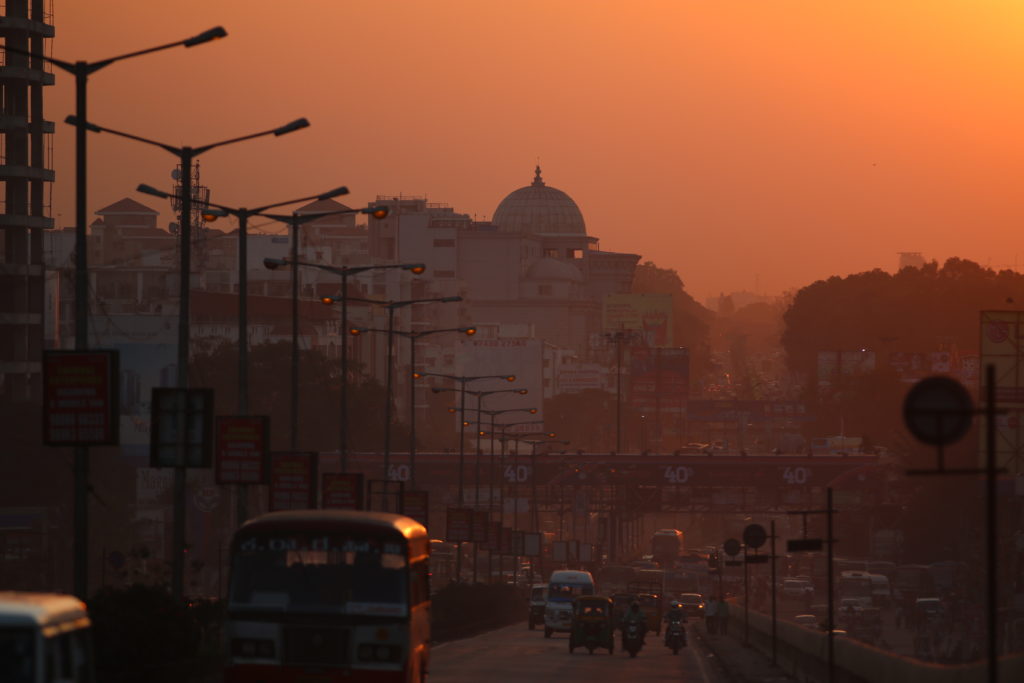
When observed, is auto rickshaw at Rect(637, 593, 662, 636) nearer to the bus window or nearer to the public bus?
the public bus

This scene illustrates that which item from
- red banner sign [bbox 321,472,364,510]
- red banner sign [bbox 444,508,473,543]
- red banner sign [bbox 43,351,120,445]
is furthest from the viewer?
red banner sign [bbox 444,508,473,543]

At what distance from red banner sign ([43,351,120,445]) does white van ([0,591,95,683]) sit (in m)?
11.2

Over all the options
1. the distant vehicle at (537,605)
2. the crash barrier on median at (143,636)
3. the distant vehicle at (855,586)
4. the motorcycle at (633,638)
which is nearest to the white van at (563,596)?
the distant vehicle at (537,605)

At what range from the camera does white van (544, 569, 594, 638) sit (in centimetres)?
6756

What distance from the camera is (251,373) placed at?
138 meters

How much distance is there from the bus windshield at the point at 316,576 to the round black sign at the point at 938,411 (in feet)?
34.7

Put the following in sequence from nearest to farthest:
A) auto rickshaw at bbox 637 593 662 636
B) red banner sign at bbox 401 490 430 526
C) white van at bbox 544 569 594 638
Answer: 1. red banner sign at bbox 401 490 430 526
2. white van at bbox 544 569 594 638
3. auto rickshaw at bbox 637 593 662 636

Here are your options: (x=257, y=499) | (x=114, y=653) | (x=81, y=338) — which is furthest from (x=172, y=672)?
(x=257, y=499)

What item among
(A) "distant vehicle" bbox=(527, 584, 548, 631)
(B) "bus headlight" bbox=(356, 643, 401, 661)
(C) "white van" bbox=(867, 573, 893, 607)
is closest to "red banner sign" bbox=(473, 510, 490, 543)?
(A) "distant vehicle" bbox=(527, 584, 548, 631)

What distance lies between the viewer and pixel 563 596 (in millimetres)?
69500

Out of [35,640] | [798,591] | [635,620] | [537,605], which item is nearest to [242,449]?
[635,620]

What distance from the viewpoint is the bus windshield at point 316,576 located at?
974 inches

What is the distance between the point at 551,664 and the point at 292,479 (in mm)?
8219

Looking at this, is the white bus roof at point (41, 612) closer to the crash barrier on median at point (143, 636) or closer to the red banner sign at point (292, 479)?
the crash barrier on median at point (143, 636)
